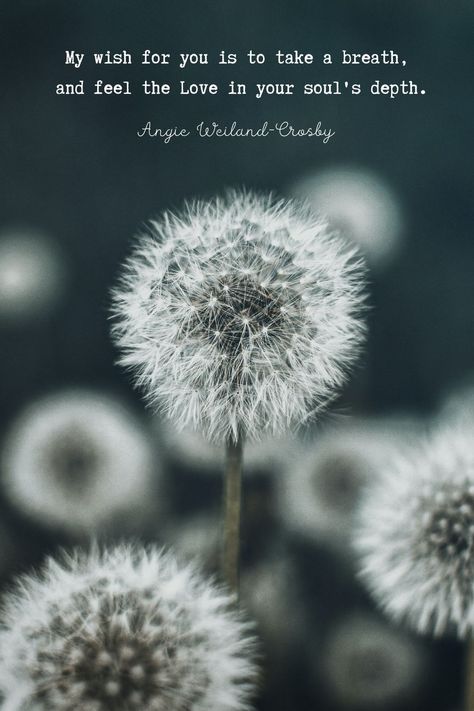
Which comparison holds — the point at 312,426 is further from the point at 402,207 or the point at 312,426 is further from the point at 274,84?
the point at 274,84

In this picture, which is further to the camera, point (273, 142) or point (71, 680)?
point (273, 142)

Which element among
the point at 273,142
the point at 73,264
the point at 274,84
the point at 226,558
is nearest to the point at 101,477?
the point at 226,558

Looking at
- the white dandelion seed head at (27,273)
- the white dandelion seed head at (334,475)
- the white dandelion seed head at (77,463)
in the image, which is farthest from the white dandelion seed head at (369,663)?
the white dandelion seed head at (27,273)

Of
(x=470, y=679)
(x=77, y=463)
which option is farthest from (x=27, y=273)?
(x=470, y=679)

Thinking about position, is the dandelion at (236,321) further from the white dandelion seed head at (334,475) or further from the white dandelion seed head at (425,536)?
the white dandelion seed head at (425,536)

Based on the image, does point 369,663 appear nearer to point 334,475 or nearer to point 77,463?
point 334,475

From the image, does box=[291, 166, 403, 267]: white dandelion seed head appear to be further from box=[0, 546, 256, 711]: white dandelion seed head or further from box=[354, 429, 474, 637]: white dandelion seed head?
box=[0, 546, 256, 711]: white dandelion seed head
